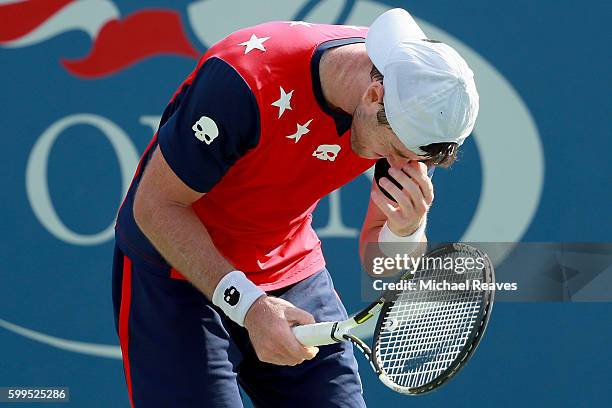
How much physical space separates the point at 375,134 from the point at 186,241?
1.76ft

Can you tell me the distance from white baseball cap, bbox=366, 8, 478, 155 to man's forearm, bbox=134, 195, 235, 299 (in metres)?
0.55

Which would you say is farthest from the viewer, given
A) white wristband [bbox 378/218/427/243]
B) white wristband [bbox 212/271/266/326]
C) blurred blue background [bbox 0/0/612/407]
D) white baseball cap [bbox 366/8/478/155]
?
blurred blue background [bbox 0/0/612/407]

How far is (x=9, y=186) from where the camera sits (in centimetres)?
459

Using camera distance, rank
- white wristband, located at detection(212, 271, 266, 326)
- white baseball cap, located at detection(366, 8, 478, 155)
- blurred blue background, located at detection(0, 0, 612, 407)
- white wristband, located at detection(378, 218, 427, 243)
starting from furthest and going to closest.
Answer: blurred blue background, located at detection(0, 0, 612, 407)
white wristband, located at detection(378, 218, 427, 243)
white wristband, located at detection(212, 271, 266, 326)
white baseball cap, located at detection(366, 8, 478, 155)

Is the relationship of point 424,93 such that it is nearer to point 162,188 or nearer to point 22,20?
point 162,188

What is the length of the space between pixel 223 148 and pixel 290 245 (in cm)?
58

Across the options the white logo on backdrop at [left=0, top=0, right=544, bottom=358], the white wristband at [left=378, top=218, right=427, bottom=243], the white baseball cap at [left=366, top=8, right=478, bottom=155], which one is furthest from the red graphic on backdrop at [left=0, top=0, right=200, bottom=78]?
the white baseball cap at [left=366, top=8, right=478, bottom=155]

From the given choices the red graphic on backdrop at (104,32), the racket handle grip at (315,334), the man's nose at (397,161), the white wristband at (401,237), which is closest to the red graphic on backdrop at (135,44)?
the red graphic on backdrop at (104,32)

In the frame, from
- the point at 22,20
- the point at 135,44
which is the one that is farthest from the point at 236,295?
the point at 22,20

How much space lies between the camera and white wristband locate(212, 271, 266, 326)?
2.87m

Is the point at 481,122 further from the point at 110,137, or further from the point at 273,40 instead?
the point at 273,40

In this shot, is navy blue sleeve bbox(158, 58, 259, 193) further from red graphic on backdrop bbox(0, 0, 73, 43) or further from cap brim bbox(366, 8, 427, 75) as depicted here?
red graphic on backdrop bbox(0, 0, 73, 43)

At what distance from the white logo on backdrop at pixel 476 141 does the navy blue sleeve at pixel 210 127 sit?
169 centimetres

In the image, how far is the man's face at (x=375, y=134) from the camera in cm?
282
